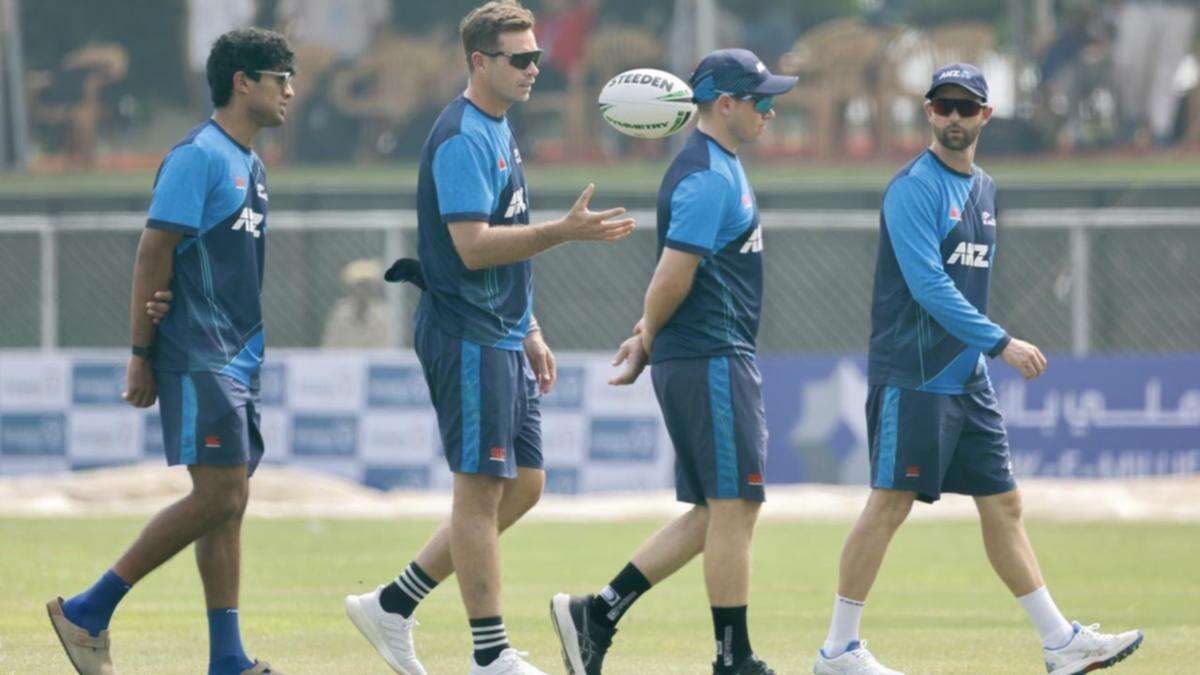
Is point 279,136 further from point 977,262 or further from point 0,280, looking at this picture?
point 977,262

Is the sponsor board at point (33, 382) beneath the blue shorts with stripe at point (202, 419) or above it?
beneath

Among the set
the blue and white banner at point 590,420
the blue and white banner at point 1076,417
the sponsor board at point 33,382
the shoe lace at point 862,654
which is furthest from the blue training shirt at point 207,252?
the sponsor board at point 33,382

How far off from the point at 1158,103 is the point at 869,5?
3.08m

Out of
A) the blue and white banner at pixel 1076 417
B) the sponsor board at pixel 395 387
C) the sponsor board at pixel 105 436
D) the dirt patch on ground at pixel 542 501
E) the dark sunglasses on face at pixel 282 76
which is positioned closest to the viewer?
the dark sunglasses on face at pixel 282 76

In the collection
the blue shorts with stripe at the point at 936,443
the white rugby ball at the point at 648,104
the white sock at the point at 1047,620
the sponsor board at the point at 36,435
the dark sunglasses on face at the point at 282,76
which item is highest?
the dark sunglasses on face at the point at 282,76

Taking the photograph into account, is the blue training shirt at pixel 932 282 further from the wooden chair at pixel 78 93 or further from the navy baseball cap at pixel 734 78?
the wooden chair at pixel 78 93

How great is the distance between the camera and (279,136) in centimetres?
2248

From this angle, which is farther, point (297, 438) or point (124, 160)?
point (124, 160)

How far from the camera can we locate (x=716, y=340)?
7535 millimetres

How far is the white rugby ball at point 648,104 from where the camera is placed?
785 cm

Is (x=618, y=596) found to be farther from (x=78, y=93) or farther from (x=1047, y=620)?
(x=78, y=93)

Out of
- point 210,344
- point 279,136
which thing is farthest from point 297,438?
point 210,344

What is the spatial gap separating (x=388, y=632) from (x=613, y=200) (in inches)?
477

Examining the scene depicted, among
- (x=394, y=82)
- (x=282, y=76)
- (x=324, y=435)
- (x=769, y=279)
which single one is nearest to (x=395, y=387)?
(x=324, y=435)
